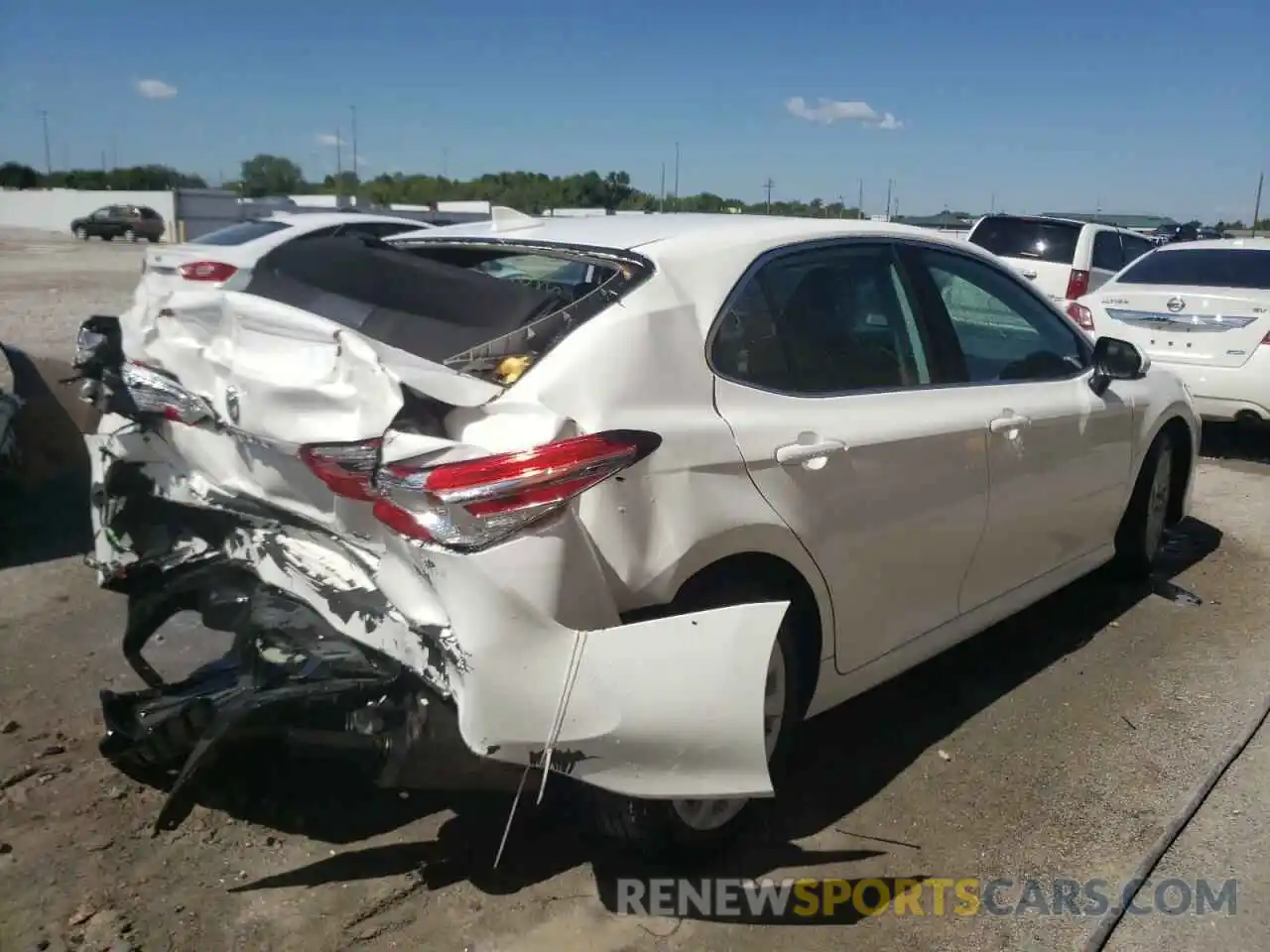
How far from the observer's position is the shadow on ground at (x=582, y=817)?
301 centimetres

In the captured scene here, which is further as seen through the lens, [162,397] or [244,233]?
[244,233]

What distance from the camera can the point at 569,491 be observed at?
96.3 inches

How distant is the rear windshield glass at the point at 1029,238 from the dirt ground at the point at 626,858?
9044mm

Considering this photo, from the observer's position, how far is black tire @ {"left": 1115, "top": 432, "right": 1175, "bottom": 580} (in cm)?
519

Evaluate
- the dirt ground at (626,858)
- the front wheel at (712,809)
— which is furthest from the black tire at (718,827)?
the dirt ground at (626,858)

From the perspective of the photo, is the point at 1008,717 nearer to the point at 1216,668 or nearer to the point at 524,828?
the point at 1216,668

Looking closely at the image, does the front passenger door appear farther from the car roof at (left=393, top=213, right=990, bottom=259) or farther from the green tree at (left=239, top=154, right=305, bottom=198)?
the green tree at (left=239, top=154, right=305, bottom=198)

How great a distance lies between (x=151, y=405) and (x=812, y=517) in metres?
1.89

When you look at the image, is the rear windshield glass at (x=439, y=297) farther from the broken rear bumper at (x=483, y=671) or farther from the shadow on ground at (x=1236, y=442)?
the shadow on ground at (x=1236, y=442)

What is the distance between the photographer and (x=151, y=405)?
316cm

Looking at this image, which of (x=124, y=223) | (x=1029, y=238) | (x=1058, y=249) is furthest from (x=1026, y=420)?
(x=124, y=223)

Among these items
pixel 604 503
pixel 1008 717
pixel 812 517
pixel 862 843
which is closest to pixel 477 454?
pixel 604 503

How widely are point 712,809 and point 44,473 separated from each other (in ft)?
15.6

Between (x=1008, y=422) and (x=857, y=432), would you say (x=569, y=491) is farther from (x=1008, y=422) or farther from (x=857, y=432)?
(x=1008, y=422)
